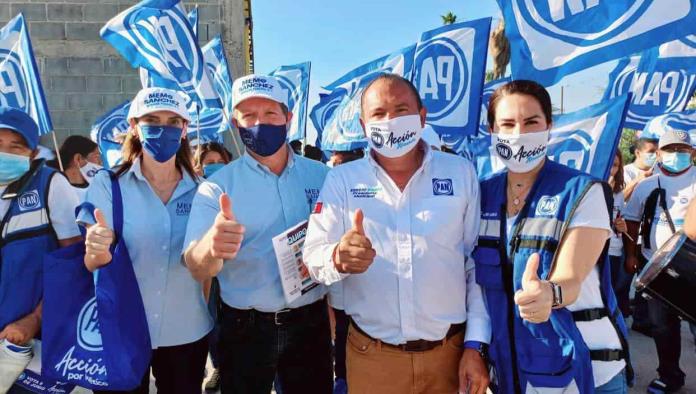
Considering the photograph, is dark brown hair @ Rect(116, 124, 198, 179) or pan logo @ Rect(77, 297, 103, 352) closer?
pan logo @ Rect(77, 297, 103, 352)

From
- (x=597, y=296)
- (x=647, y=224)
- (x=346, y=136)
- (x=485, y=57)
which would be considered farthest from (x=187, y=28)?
(x=647, y=224)

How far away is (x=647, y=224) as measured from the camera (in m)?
4.35

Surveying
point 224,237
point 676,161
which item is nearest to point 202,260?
point 224,237

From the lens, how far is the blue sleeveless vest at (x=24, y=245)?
230 centimetres

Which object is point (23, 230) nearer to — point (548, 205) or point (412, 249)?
point (412, 249)

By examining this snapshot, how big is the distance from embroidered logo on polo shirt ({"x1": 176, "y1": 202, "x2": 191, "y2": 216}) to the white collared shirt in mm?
760

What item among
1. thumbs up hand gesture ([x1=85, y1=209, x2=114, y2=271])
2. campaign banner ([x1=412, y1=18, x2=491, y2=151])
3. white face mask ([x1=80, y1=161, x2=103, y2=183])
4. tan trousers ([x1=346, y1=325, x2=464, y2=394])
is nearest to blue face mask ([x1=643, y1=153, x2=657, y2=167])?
campaign banner ([x1=412, y1=18, x2=491, y2=151])

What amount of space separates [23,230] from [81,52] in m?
8.73

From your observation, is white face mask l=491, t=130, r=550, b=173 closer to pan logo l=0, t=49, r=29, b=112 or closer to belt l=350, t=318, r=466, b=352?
belt l=350, t=318, r=466, b=352

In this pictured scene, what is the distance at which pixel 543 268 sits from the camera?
177 centimetres

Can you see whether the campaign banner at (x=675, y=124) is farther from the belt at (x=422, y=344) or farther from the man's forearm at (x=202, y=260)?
the man's forearm at (x=202, y=260)

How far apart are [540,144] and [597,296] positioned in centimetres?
62

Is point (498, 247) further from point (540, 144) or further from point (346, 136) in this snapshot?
point (346, 136)

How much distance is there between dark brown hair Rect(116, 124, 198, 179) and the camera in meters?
2.53
